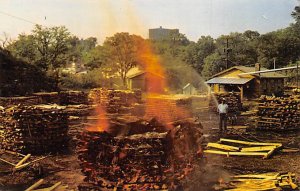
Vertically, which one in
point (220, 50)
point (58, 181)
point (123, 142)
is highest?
point (220, 50)

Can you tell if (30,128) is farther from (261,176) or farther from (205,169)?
(261,176)

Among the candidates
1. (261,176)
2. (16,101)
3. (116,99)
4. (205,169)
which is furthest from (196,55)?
(261,176)

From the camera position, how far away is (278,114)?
22344 millimetres

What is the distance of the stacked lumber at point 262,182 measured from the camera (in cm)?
1045

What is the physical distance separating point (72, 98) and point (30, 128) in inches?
850

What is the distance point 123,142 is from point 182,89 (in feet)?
161

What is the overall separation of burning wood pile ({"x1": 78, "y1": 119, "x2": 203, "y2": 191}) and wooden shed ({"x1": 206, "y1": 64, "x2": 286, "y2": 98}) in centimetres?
3472

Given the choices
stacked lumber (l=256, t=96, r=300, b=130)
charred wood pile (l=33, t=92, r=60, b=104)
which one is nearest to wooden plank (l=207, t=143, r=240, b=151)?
stacked lumber (l=256, t=96, r=300, b=130)

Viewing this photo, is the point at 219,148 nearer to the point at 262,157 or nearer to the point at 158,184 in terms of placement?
the point at 262,157

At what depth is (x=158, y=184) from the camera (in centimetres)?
972

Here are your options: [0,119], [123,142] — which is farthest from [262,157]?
[0,119]

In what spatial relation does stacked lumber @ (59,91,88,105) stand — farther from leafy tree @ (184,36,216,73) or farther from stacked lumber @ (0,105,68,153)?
leafy tree @ (184,36,216,73)

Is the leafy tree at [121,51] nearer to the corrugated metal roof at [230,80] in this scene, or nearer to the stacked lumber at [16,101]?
the corrugated metal roof at [230,80]

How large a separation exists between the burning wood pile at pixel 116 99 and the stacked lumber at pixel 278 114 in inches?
481
